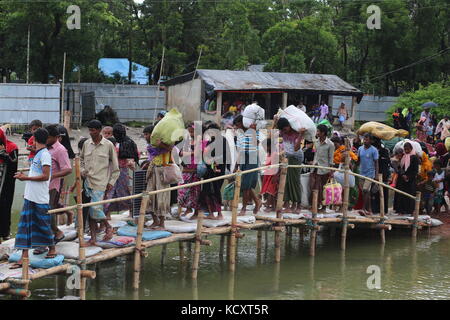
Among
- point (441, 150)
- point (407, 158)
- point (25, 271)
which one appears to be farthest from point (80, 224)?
point (441, 150)

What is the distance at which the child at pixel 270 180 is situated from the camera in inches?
407

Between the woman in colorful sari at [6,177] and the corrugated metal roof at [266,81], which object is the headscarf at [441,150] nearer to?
the woman in colorful sari at [6,177]

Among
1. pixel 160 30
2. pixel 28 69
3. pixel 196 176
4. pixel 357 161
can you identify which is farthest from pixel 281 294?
pixel 160 30

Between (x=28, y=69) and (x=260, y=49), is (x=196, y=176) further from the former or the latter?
(x=260, y=49)

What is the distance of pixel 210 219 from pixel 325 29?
72.5ft

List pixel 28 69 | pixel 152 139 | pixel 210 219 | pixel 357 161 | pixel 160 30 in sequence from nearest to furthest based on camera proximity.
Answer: pixel 152 139 < pixel 210 219 < pixel 357 161 < pixel 28 69 < pixel 160 30

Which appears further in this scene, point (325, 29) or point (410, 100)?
point (325, 29)

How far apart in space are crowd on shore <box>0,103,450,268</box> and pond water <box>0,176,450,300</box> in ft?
2.72

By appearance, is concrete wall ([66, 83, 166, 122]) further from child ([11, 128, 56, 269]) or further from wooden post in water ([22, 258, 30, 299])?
wooden post in water ([22, 258, 30, 299])

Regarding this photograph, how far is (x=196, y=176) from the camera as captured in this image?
967 centimetres

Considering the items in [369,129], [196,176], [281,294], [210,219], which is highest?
[369,129]

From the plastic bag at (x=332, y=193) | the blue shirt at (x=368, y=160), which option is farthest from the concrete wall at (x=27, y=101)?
the plastic bag at (x=332, y=193)

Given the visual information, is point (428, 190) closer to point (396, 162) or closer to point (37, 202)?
point (396, 162)

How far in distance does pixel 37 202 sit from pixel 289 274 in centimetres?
446
